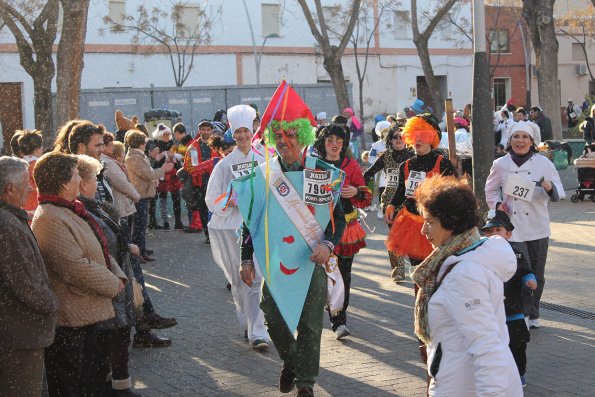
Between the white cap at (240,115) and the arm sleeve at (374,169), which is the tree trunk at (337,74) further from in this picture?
the white cap at (240,115)

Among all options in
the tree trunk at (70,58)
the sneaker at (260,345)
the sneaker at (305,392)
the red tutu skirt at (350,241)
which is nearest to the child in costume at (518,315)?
the sneaker at (305,392)

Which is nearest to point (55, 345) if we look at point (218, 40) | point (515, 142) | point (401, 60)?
point (515, 142)

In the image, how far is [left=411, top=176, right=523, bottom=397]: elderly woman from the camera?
3893 millimetres

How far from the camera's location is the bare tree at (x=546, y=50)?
24.9 metres

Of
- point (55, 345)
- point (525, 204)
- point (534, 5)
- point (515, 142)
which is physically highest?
point (534, 5)

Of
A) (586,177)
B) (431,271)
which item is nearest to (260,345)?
(431,271)

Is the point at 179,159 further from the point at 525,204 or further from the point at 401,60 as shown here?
the point at 401,60

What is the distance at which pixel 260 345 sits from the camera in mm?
8180

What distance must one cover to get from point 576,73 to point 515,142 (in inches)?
2246

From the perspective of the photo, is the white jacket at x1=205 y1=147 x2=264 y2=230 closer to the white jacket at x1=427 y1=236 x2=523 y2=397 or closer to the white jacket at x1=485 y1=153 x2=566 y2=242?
the white jacket at x1=485 y1=153 x2=566 y2=242

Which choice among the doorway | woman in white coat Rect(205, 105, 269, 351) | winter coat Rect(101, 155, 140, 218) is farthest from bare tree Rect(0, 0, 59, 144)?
the doorway

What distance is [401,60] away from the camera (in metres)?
56.8

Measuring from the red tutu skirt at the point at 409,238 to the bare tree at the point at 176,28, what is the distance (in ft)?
124

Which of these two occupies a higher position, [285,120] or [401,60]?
[401,60]
